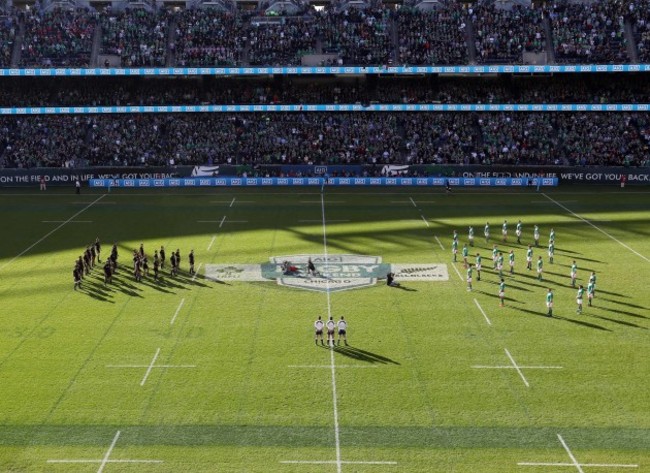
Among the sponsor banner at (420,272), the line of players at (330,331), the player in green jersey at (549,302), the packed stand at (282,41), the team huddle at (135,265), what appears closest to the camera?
the line of players at (330,331)

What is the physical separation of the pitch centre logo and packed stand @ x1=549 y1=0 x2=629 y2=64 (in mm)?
34704

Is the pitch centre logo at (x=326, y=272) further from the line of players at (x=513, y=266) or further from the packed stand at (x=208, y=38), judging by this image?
the packed stand at (x=208, y=38)

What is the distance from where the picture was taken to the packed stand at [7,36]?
62225mm

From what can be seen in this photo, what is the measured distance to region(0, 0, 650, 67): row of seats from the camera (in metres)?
62.9

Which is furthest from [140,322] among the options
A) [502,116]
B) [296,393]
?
[502,116]

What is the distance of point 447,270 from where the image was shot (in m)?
33.8

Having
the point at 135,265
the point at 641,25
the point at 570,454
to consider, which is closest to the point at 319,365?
the point at 570,454

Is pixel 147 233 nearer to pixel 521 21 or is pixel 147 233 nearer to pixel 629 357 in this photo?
pixel 629 357

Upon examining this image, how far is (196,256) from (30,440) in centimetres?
1821

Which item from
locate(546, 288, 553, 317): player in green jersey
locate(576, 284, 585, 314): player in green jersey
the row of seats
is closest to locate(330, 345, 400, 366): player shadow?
locate(546, 288, 553, 317): player in green jersey

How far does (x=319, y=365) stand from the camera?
75.7ft

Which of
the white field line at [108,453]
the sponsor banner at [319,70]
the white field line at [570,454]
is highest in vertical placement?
the sponsor banner at [319,70]

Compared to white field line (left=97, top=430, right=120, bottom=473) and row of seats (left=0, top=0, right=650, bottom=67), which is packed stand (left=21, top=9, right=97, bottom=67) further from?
white field line (left=97, top=430, right=120, bottom=473)

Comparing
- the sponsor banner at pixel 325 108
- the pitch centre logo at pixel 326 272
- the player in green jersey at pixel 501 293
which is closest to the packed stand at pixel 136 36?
the sponsor banner at pixel 325 108
